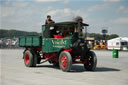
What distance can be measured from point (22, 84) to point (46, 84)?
77cm

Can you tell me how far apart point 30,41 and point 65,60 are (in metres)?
3.22

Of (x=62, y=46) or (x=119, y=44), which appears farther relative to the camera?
(x=119, y=44)

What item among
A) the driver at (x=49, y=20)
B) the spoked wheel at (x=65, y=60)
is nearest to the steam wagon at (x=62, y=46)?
the spoked wheel at (x=65, y=60)

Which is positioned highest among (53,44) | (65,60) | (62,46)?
(53,44)

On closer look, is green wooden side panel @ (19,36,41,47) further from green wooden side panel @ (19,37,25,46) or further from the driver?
the driver

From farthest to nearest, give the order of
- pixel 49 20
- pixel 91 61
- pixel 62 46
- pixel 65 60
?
pixel 49 20
pixel 91 61
pixel 62 46
pixel 65 60

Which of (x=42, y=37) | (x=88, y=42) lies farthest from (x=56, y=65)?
(x=88, y=42)

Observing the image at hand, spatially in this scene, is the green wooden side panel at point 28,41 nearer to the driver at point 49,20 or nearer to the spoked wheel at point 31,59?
the spoked wheel at point 31,59

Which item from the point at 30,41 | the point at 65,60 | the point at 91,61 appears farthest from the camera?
the point at 30,41

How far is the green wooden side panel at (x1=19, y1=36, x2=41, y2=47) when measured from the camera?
40.9 feet

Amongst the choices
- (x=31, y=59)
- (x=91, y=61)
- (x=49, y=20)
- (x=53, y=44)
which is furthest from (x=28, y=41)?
(x=91, y=61)

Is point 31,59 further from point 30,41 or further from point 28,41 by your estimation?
point 28,41

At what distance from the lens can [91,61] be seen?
11414 mm

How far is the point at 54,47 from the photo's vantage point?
11.5 meters
